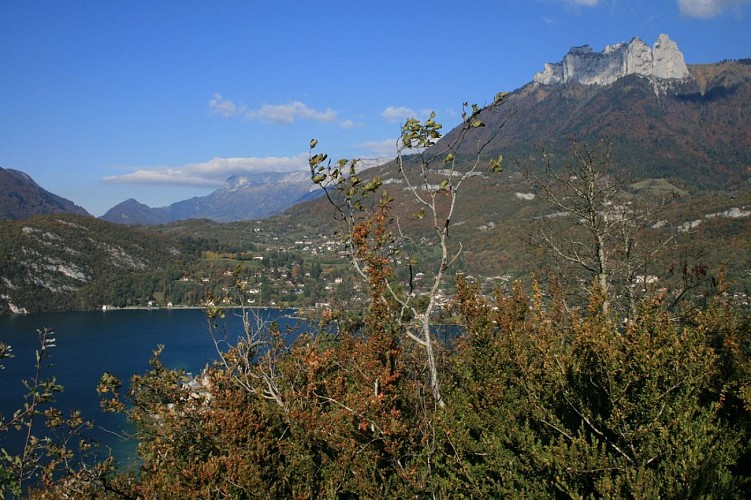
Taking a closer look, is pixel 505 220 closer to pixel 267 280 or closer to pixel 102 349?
pixel 267 280

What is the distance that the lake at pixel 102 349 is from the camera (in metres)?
34.0

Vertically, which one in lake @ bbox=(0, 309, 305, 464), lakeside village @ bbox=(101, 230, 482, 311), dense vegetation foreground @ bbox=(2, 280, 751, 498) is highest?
dense vegetation foreground @ bbox=(2, 280, 751, 498)

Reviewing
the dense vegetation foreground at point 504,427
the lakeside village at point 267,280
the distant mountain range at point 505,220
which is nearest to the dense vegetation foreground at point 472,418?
the dense vegetation foreground at point 504,427

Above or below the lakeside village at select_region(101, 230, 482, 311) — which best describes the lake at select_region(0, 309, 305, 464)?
below

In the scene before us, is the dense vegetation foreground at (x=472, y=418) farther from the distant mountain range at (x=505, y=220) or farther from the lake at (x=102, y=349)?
the distant mountain range at (x=505, y=220)

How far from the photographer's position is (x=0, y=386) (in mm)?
40250

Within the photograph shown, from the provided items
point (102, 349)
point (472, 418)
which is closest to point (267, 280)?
point (102, 349)

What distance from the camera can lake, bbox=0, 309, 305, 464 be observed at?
112ft

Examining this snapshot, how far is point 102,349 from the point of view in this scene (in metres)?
54.3

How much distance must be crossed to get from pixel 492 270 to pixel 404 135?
66479 millimetres

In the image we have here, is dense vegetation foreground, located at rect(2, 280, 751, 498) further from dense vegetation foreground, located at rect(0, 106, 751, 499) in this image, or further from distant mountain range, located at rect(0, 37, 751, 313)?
distant mountain range, located at rect(0, 37, 751, 313)

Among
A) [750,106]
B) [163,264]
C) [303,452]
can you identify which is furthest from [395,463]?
[750,106]

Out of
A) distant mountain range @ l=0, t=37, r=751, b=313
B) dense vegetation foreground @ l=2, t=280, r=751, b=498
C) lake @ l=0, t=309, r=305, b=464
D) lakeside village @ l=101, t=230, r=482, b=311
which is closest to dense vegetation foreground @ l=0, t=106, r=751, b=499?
dense vegetation foreground @ l=2, t=280, r=751, b=498

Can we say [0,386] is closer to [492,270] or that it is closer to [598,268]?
[598,268]
